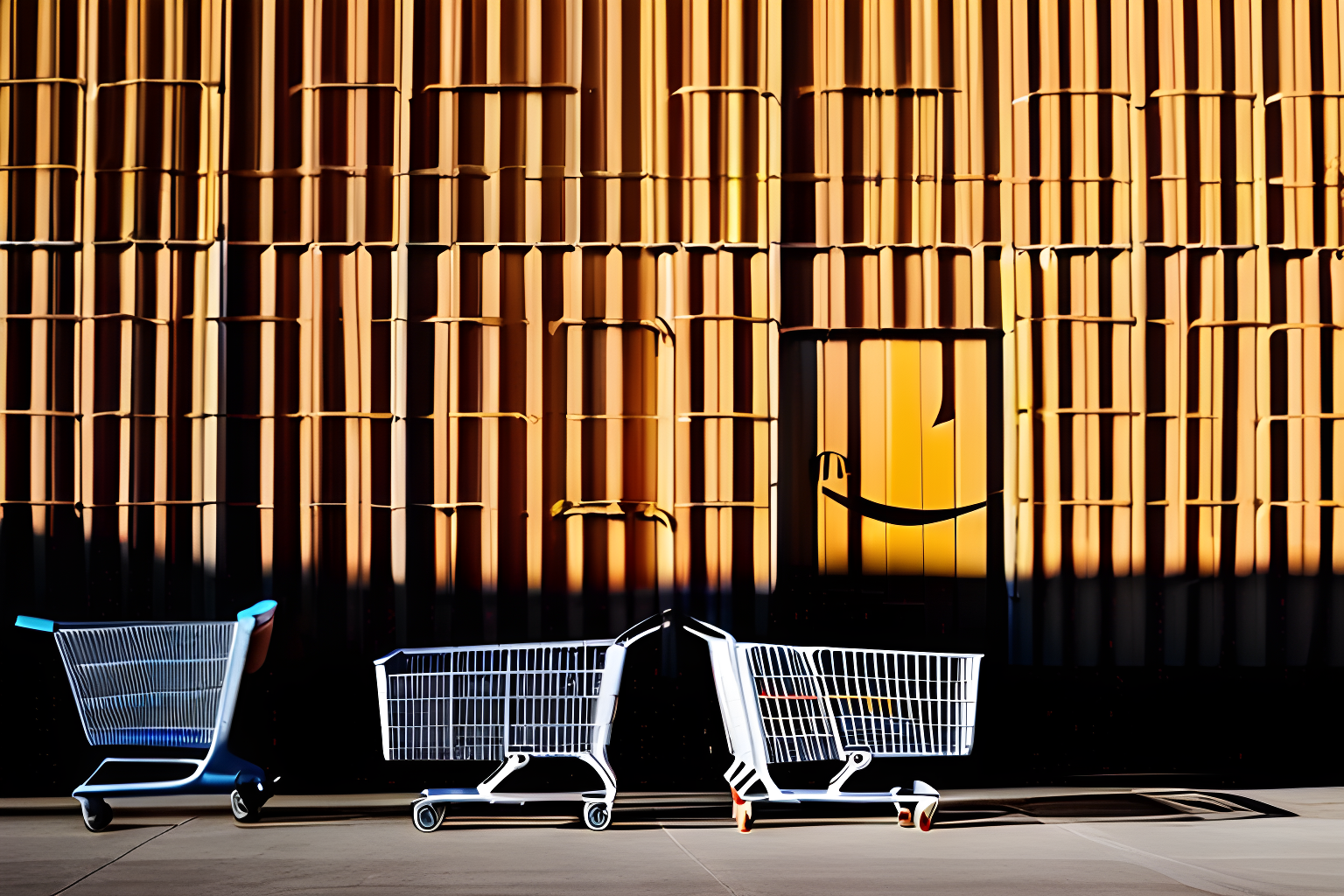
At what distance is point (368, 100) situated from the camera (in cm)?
987

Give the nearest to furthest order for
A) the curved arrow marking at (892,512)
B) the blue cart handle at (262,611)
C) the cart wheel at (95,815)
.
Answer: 1. the cart wheel at (95,815)
2. the blue cart handle at (262,611)
3. the curved arrow marking at (892,512)

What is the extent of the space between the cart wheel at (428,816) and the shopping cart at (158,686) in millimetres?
960

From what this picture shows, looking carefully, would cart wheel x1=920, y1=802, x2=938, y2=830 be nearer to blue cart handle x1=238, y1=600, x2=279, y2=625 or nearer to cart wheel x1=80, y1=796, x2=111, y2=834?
blue cart handle x1=238, y1=600, x2=279, y2=625

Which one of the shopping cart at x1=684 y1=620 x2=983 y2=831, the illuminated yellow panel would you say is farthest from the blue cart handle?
the illuminated yellow panel

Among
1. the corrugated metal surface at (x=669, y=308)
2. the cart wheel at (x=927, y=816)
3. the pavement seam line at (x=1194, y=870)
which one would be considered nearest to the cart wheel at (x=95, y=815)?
the corrugated metal surface at (x=669, y=308)

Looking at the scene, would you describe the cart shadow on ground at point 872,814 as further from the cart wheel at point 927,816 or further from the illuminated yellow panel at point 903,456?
the illuminated yellow panel at point 903,456

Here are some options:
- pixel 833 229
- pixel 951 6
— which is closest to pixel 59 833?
pixel 833 229

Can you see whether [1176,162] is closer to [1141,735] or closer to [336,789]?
[1141,735]

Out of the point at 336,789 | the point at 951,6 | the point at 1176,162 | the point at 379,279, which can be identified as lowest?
the point at 336,789

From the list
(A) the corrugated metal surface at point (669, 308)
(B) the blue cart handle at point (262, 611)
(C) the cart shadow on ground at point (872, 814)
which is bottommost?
(C) the cart shadow on ground at point (872, 814)

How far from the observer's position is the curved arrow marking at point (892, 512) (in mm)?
9891

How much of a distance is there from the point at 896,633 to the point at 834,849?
2430 mm

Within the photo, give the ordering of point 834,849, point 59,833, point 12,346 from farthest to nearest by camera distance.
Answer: point 12,346
point 59,833
point 834,849

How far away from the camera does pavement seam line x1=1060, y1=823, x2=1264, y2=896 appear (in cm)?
659
